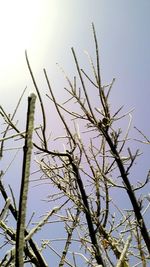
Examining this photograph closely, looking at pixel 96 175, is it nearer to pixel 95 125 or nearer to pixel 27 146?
pixel 95 125

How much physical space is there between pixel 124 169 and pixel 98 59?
136cm

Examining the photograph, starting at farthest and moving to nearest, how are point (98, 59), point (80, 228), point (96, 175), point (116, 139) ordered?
1. point (80, 228)
2. point (96, 175)
3. point (116, 139)
4. point (98, 59)

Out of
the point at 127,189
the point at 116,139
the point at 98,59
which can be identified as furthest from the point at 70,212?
the point at 98,59

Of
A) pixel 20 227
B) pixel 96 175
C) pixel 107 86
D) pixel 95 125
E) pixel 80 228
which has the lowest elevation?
pixel 20 227

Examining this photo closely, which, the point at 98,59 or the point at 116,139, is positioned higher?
the point at 98,59

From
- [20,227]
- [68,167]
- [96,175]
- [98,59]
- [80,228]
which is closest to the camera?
[20,227]

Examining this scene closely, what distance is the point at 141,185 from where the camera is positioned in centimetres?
396

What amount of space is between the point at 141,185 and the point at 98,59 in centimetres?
168

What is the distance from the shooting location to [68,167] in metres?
3.52

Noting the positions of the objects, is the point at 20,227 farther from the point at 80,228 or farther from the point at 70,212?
the point at 80,228

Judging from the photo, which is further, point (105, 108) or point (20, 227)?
point (105, 108)

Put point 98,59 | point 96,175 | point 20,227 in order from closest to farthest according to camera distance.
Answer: point 20,227 → point 98,59 → point 96,175

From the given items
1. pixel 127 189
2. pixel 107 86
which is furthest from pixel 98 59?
pixel 127 189

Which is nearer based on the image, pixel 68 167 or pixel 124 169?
pixel 68 167
